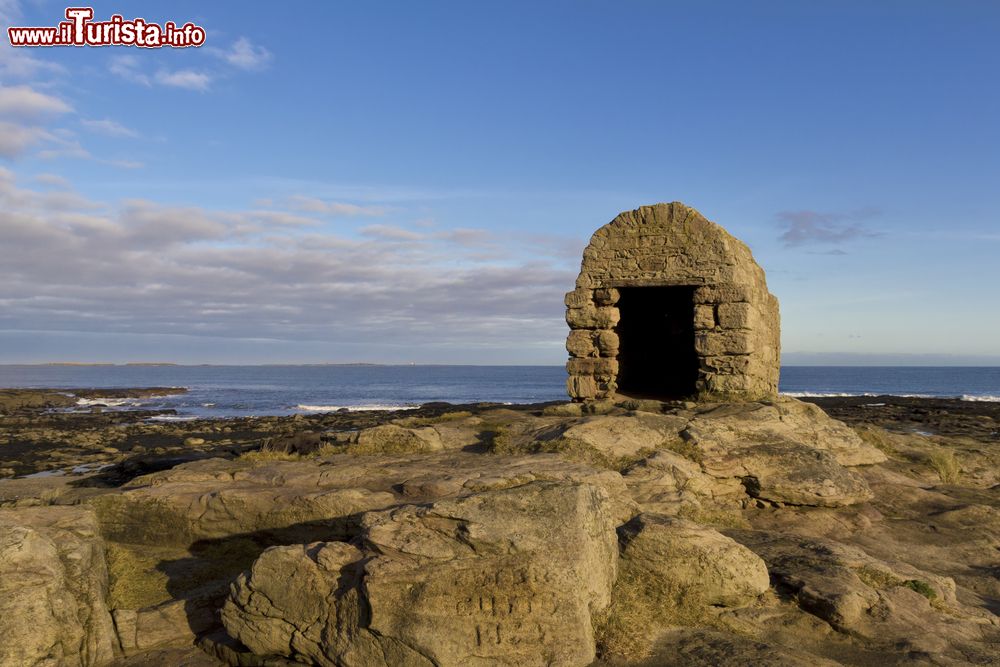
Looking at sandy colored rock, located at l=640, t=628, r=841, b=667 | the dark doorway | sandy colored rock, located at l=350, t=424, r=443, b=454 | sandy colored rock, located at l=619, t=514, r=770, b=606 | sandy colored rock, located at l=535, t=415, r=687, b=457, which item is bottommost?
sandy colored rock, located at l=640, t=628, r=841, b=667

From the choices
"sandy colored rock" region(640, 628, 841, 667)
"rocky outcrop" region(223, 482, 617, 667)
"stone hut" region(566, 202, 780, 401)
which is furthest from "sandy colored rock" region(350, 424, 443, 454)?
"sandy colored rock" region(640, 628, 841, 667)

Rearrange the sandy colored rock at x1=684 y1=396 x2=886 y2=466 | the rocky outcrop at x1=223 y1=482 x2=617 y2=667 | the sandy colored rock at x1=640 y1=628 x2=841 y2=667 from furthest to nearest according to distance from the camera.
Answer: the sandy colored rock at x1=684 y1=396 x2=886 y2=466 < the sandy colored rock at x1=640 y1=628 x2=841 y2=667 < the rocky outcrop at x1=223 y1=482 x2=617 y2=667

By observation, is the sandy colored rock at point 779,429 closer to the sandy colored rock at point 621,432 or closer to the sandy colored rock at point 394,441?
the sandy colored rock at point 621,432

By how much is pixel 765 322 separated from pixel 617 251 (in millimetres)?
4045

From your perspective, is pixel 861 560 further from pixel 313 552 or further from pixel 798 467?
Result: pixel 313 552

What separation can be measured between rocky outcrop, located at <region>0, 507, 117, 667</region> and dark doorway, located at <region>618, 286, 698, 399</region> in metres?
13.7

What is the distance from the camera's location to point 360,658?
5.69 metres

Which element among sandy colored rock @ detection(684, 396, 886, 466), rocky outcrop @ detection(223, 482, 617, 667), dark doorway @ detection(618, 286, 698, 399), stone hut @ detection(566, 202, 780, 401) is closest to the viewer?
rocky outcrop @ detection(223, 482, 617, 667)

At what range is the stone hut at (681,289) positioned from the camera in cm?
1406

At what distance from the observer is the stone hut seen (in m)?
14.1

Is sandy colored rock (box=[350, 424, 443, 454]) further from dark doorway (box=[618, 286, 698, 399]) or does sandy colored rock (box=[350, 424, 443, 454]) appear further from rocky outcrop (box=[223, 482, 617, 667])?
dark doorway (box=[618, 286, 698, 399])

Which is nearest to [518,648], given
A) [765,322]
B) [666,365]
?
[765,322]

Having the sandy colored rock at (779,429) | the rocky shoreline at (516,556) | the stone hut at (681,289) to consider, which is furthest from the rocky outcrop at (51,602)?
the stone hut at (681,289)

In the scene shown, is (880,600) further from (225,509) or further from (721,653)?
(225,509)
